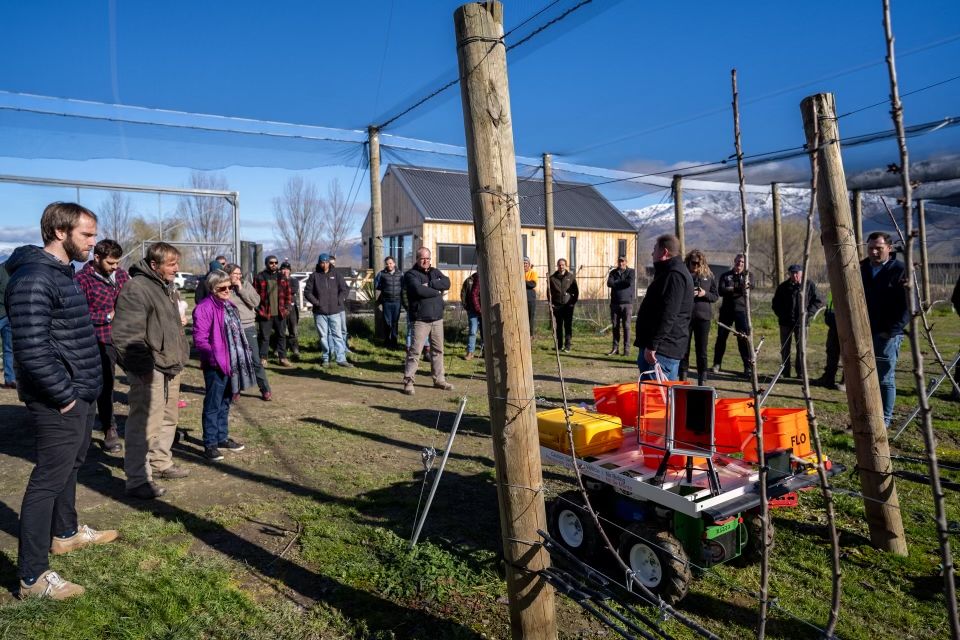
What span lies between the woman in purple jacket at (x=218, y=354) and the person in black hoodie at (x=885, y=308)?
5.89 meters

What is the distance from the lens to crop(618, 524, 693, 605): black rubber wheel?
316cm

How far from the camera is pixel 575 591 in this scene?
2514mm

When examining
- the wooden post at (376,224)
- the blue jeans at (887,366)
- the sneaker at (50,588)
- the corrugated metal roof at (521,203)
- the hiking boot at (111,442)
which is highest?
the corrugated metal roof at (521,203)

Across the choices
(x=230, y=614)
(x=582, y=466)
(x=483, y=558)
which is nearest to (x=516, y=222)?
(x=582, y=466)

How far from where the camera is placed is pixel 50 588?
3062 mm

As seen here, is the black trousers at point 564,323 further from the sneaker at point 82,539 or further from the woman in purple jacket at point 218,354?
the sneaker at point 82,539

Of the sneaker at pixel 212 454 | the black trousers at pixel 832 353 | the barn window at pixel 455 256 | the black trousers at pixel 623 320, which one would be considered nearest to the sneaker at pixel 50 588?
the sneaker at pixel 212 454

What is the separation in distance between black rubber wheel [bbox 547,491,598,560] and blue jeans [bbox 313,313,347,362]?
23.3 feet

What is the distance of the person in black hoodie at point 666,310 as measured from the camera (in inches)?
206

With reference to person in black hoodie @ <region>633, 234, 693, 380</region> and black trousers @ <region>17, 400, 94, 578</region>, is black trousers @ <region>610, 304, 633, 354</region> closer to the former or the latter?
person in black hoodie @ <region>633, 234, 693, 380</region>

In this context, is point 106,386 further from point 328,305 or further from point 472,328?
point 472,328

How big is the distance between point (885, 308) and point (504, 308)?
16.9 feet

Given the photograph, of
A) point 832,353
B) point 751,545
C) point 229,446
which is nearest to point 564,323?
point 832,353

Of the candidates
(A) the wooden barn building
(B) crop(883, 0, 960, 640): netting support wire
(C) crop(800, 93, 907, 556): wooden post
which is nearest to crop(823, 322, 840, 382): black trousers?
(C) crop(800, 93, 907, 556): wooden post
